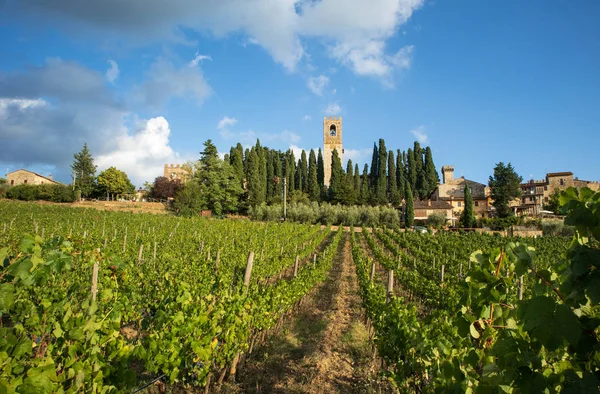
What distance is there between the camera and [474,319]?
1726mm

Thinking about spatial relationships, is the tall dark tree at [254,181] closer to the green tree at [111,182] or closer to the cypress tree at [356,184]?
the cypress tree at [356,184]

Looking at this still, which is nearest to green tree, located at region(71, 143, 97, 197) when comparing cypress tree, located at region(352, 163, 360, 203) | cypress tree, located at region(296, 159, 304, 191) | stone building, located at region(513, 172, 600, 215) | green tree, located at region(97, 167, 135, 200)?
green tree, located at region(97, 167, 135, 200)

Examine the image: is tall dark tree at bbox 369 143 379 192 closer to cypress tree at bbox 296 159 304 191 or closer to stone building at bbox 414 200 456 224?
stone building at bbox 414 200 456 224

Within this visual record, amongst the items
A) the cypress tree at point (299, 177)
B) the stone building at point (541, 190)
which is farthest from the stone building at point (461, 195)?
the cypress tree at point (299, 177)

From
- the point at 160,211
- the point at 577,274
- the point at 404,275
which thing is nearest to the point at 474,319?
the point at 577,274

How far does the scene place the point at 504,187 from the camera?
143 feet

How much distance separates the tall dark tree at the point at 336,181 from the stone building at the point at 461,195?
16.8 m

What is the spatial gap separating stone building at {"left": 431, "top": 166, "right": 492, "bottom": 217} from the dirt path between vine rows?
49099mm

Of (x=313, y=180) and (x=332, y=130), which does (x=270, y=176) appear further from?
(x=332, y=130)

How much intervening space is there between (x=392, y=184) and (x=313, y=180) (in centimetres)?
1351

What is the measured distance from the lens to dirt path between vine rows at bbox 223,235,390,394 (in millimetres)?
4648

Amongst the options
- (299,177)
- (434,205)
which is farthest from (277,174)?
(434,205)

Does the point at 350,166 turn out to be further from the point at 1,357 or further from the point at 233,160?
the point at 1,357

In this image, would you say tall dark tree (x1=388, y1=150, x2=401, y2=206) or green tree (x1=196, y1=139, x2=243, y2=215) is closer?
green tree (x1=196, y1=139, x2=243, y2=215)
